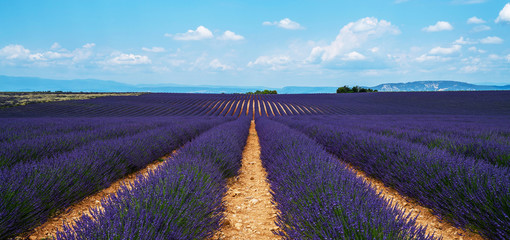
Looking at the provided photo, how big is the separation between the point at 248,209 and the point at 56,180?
203 cm

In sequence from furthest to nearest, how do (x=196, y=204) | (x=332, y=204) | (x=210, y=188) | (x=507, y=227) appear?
(x=210, y=188) → (x=196, y=204) → (x=507, y=227) → (x=332, y=204)

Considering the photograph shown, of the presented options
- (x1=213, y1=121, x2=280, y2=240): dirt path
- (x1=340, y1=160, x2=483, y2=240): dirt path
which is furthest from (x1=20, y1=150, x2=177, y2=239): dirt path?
(x1=340, y1=160, x2=483, y2=240): dirt path

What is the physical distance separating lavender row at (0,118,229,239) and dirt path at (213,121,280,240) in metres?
1.55

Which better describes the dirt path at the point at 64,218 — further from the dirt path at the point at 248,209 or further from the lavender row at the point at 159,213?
the dirt path at the point at 248,209

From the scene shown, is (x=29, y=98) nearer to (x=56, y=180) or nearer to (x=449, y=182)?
(x=56, y=180)

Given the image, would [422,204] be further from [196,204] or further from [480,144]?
[196,204]

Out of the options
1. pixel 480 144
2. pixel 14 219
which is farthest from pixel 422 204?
pixel 14 219

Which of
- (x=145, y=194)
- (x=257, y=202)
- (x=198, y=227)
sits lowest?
(x=257, y=202)

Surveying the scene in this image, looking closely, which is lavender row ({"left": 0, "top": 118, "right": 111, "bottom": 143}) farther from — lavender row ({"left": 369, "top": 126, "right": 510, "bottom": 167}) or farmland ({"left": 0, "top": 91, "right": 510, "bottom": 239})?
lavender row ({"left": 369, "top": 126, "right": 510, "bottom": 167})

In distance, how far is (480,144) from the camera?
3688 millimetres

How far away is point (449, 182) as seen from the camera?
2340 millimetres

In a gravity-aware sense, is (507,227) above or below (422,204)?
above

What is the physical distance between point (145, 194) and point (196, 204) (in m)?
0.37

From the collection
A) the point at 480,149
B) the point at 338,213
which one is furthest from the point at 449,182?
the point at 480,149
